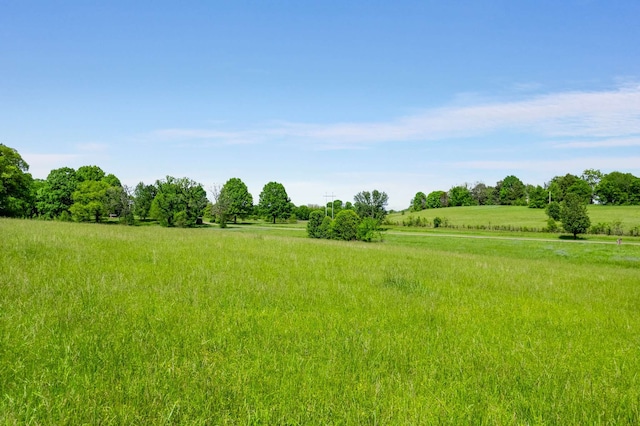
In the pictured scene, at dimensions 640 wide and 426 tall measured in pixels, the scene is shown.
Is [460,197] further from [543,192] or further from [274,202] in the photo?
[274,202]

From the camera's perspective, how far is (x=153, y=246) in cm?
1149

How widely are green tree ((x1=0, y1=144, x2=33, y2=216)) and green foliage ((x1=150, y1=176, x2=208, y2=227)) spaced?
17366mm

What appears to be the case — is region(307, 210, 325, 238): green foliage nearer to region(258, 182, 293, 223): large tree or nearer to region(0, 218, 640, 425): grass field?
region(0, 218, 640, 425): grass field

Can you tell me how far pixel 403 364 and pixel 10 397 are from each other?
3.57m

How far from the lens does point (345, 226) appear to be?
4441 centimetres

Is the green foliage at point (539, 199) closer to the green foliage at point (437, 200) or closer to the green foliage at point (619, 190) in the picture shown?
the green foliage at point (619, 190)

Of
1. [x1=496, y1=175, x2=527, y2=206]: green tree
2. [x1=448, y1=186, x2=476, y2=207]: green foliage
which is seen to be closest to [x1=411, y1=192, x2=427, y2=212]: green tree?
[x1=448, y1=186, x2=476, y2=207]: green foliage

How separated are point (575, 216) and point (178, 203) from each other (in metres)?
64.3

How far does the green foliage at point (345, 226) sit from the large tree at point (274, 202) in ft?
180

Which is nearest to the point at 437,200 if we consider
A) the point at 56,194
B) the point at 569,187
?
the point at 569,187

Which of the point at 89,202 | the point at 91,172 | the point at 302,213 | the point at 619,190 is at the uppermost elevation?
the point at 91,172

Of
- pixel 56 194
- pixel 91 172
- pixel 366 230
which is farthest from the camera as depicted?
pixel 91 172

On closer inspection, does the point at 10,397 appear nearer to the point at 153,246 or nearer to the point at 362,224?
the point at 153,246

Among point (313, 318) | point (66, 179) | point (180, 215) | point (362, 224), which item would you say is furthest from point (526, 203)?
point (313, 318)
